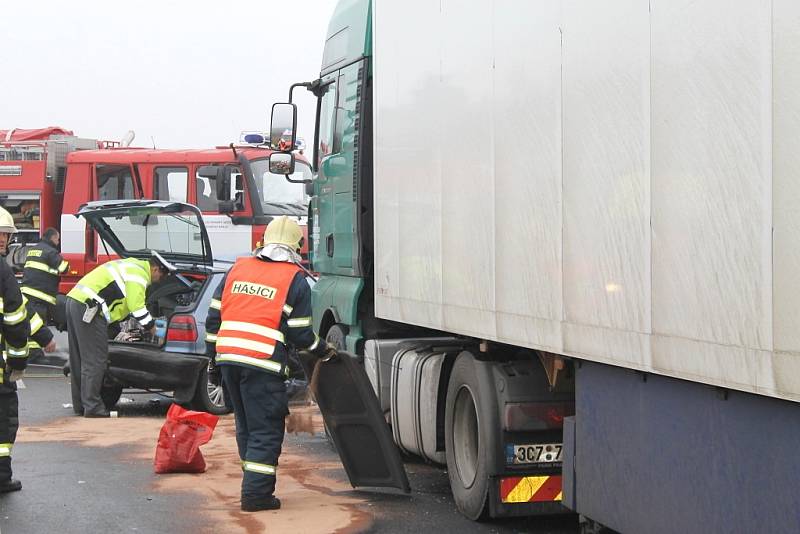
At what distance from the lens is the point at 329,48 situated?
11.1m

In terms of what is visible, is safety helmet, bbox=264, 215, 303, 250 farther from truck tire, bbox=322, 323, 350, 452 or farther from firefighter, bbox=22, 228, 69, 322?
firefighter, bbox=22, 228, 69, 322

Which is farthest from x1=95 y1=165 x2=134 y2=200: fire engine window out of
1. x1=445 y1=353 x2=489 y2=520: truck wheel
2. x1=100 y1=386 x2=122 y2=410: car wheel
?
x1=445 y1=353 x2=489 y2=520: truck wheel

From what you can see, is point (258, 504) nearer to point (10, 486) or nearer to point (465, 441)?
point (465, 441)

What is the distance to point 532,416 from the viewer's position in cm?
714

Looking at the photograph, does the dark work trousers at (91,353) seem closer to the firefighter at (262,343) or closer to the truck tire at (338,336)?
the truck tire at (338,336)

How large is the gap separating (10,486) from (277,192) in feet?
37.3

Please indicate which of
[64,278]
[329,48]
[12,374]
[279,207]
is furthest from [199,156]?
[12,374]

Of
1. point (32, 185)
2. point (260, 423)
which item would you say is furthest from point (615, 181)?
point (32, 185)

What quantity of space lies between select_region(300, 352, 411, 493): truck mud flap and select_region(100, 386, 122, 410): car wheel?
497cm

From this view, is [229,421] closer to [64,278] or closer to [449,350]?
[449,350]

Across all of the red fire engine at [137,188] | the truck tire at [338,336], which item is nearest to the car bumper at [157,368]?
the truck tire at [338,336]

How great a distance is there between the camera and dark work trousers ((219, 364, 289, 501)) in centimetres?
799

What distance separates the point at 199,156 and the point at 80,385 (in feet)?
24.5

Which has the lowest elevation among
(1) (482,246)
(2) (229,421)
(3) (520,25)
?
(2) (229,421)
